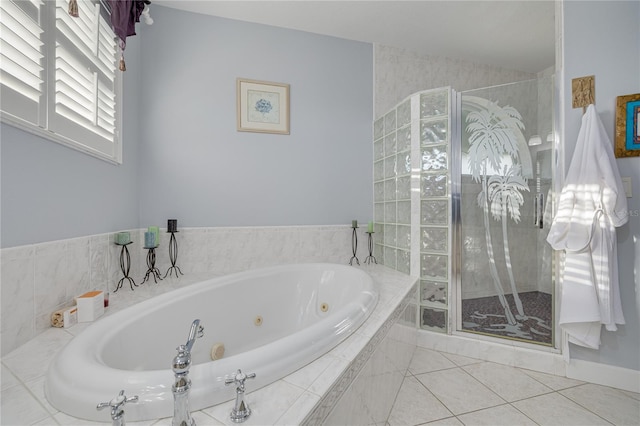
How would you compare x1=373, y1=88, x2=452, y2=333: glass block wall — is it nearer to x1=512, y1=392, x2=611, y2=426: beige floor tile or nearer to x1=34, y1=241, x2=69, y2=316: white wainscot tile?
x1=512, y1=392, x2=611, y2=426: beige floor tile

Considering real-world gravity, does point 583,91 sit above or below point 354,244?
above

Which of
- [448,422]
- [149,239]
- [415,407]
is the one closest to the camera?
[448,422]

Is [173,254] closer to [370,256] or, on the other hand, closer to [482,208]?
[370,256]

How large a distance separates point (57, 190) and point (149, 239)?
0.76m

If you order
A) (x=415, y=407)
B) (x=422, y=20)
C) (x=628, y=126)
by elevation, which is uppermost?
(x=422, y=20)

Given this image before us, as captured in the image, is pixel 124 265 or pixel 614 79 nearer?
pixel 614 79

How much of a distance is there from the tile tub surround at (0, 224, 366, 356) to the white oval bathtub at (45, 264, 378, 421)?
26cm

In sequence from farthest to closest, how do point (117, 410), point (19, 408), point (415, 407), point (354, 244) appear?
point (354, 244) → point (415, 407) → point (19, 408) → point (117, 410)

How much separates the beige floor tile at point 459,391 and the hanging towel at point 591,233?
63cm

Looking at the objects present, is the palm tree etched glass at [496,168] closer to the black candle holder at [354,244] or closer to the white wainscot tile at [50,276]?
the black candle holder at [354,244]

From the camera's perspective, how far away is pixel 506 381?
160cm

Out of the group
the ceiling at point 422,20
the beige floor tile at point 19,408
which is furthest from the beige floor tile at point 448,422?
the ceiling at point 422,20

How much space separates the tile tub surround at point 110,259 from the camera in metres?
0.95

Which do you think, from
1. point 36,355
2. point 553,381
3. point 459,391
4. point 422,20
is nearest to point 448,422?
point 459,391
